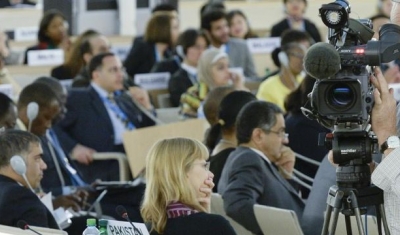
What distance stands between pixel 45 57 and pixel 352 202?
807cm

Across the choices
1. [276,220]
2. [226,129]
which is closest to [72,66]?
[226,129]

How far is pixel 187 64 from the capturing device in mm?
12859

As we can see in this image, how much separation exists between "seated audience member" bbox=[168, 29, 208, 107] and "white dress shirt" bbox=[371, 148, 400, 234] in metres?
6.44

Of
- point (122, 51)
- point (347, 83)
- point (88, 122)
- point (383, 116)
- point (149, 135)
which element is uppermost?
point (347, 83)

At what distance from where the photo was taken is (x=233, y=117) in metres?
8.49

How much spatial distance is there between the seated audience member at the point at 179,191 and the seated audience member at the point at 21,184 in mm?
948

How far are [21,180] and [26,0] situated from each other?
42.6ft

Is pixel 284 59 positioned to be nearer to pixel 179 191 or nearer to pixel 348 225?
pixel 348 225

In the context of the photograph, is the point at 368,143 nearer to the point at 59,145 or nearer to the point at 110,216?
the point at 110,216

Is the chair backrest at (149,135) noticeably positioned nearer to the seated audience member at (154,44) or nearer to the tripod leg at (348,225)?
the tripod leg at (348,225)

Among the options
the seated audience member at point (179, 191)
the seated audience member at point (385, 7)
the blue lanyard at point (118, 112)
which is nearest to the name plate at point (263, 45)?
the seated audience member at point (385, 7)

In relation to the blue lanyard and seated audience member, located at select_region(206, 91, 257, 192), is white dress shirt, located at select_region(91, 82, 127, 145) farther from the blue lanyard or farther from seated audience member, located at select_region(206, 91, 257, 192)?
seated audience member, located at select_region(206, 91, 257, 192)

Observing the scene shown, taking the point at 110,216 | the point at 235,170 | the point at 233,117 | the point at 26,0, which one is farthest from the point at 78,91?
the point at 26,0

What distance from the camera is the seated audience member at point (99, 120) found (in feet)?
34.4
